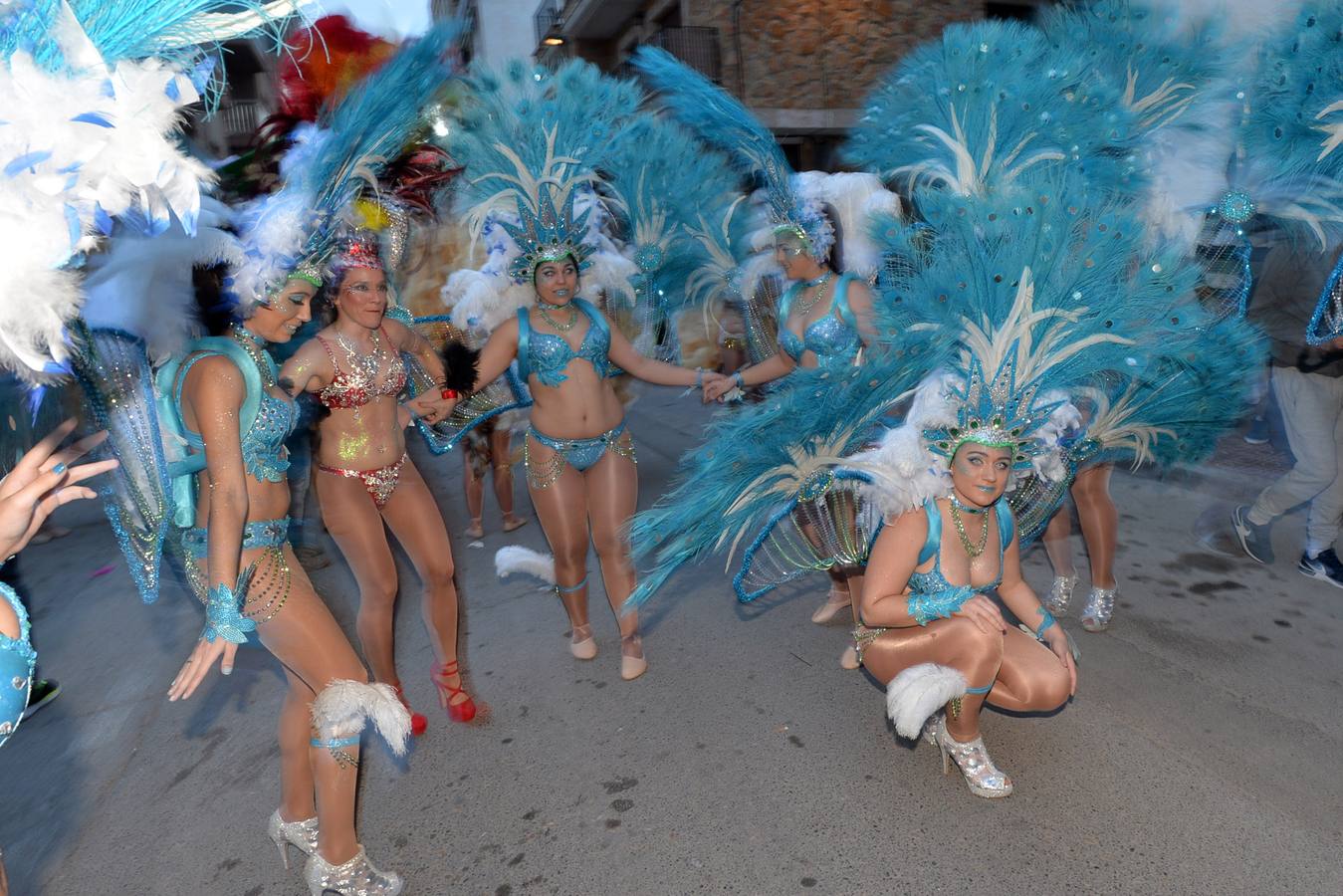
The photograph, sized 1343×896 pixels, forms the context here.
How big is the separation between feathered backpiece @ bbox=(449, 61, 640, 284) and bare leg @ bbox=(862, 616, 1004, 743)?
2.15 metres

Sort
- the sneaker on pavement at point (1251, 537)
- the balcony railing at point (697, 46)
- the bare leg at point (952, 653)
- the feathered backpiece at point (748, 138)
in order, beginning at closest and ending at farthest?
the bare leg at point (952, 653) < the feathered backpiece at point (748, 138) < the sneaker on pavement at point (1251, 537) < the balcony railing at point (697, 46)

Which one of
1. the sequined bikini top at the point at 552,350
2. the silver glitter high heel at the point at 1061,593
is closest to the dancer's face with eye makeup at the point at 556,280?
the sequined bikini top at the point at 552,350

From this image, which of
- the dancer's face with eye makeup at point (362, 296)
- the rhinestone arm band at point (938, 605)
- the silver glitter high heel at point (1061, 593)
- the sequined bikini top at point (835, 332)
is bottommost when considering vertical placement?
the silver glitter high heel at point (1061, 593)

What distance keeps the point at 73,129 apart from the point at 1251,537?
563 cm

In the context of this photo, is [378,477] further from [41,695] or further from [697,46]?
[697,46]

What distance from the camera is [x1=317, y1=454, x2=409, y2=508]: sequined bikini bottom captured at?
126 inches

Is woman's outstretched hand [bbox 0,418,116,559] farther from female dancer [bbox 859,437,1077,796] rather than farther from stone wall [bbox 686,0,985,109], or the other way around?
stone wall [bbox 686,0,985,109]

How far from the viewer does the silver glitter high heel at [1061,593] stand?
417 cm

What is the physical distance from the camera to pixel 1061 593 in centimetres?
418

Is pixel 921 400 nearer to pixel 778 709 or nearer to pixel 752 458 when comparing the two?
pixel 752 458

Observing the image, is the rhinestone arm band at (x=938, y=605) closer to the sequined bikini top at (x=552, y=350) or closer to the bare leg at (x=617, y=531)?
the bare leg at (x=617, y=531)

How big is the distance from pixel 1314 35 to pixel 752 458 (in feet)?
10.8

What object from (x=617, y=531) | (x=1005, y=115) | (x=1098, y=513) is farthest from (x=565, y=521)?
(x=1005, y=115)

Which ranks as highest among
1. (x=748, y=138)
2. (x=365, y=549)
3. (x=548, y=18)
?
(x=548, y=18)
